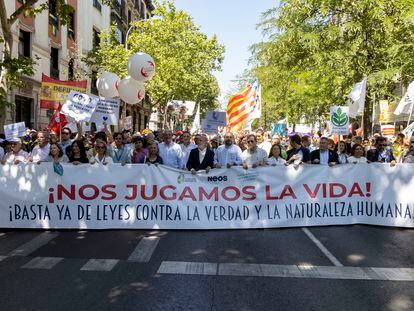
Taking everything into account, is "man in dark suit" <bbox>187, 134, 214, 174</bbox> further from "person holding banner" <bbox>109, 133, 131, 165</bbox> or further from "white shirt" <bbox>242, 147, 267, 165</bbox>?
"person holding banner" <bbox>109, 133, 131, 165</bbox>

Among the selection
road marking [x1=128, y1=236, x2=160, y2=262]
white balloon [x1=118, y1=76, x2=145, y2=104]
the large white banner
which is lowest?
road marking [x1=128, y1=236, x2=160, y2=262]

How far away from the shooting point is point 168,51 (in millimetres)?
32000

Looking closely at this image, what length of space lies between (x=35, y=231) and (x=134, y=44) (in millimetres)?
23532

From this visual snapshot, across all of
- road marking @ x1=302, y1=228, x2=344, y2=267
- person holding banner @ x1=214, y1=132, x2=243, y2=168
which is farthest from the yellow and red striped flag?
road marking @ x1=302, y1=228, x2=344, y2=267

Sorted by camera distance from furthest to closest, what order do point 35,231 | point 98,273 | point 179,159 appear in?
point 179,159, point 35,231, point 98,273

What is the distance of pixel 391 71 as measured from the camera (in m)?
17.3

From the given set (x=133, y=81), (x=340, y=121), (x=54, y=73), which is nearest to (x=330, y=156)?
(x=340, y=121)

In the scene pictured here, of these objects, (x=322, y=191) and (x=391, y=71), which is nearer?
(x=322, y=191)

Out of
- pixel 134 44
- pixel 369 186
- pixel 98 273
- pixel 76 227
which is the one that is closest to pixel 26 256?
pixel 98 273

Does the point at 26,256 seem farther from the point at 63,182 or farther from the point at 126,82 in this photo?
the point at 126,82

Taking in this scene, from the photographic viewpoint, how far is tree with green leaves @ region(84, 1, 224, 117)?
93.9ft

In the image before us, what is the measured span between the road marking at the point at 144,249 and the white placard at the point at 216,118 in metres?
5.94

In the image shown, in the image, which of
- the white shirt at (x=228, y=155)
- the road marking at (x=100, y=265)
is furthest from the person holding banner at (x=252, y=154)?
the road marking at (x=100, y=265)

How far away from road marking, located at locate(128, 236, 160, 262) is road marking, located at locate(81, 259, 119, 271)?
267 millimetres
